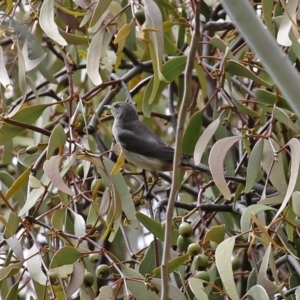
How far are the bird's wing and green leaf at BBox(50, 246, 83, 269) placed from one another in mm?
1238

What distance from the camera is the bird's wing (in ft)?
10.1

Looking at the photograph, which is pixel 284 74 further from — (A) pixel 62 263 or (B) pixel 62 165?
(B) pixel 62 165

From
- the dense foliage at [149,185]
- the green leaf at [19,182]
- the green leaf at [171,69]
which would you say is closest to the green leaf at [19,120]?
the dense foliage at [149,185]

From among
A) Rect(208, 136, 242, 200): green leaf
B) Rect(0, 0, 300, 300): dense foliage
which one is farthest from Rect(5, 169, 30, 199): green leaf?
Rect(208, 136, 242, 200): green leaf

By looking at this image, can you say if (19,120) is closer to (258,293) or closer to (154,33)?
(154,33)

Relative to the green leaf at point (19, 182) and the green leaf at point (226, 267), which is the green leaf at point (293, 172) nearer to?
the green leaf at point (226, 267)

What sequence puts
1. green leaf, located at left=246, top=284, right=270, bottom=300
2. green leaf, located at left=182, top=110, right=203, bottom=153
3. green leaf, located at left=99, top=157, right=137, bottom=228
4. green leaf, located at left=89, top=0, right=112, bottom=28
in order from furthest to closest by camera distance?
green leaf, located at left=182, top=110, right=203, bottom=153 → green leaf, located at left=99, top=157, right=137, bottom=228 → green leaf, located at left=89, top=0, right=112, bottom=28 → green leaf, located at left=246, top=284, right=270, bottom=300

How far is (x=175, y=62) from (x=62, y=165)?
539 millimetres

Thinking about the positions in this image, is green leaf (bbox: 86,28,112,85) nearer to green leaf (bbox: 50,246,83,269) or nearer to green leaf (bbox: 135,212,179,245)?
green leaf (bbox: 135,212,179,245)

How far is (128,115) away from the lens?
3.08 metres

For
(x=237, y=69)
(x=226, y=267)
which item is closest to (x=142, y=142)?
(x=237, y=69)

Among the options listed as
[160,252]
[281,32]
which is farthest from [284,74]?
[160,252]

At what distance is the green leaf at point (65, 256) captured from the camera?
5.94 feet

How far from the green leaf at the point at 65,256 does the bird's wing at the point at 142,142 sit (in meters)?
1.24
